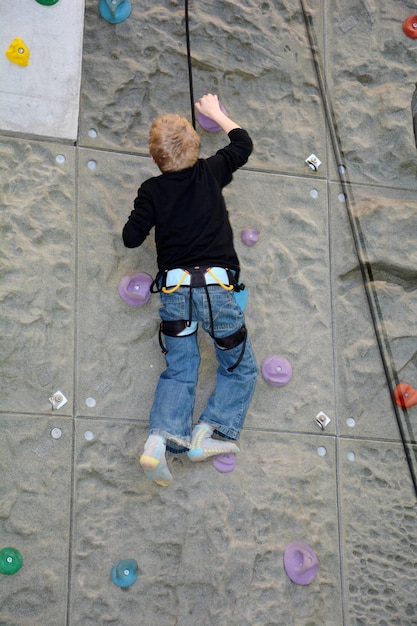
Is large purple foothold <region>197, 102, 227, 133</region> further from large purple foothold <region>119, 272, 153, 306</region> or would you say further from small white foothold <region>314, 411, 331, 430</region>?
small white foothold <region>314, 411, 331, 430</region>

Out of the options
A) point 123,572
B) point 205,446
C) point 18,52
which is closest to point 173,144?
point 18,52

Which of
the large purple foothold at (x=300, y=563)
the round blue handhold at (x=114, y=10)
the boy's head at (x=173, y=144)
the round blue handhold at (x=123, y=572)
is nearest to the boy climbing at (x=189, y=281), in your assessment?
the boy's head at (x=173, y=144)

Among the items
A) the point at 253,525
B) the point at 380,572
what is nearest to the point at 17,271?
the point at 253,525

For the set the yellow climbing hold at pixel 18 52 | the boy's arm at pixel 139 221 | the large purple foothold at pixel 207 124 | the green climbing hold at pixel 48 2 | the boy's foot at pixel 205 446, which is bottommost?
the boy's foot at pixel 205 446

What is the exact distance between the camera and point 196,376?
2.87 m

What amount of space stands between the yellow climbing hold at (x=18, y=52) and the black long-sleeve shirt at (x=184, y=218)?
59 centimetres

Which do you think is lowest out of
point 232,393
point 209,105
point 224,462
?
point 224,462

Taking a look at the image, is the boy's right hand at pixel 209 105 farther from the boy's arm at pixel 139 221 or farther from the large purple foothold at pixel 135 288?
the large purple foothold at pixel 135 288

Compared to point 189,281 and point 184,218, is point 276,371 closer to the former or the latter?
point 189,281

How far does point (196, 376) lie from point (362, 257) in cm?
78

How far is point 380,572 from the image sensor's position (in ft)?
10.1

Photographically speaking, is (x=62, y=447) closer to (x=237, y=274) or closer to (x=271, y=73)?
(x=237, y=274)

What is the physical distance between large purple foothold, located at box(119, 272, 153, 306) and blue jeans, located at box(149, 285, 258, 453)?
130mm

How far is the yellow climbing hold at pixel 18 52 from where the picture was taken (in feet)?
9.64
